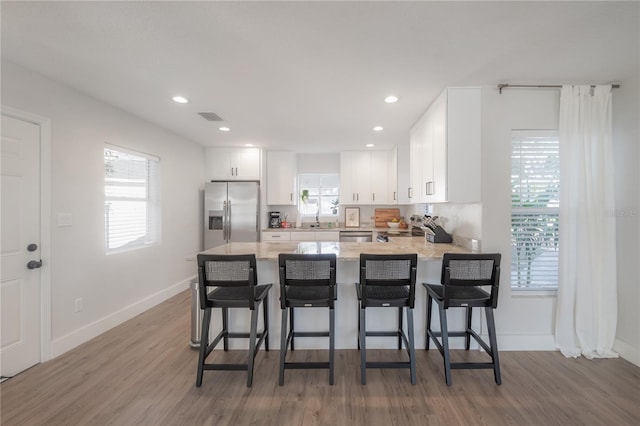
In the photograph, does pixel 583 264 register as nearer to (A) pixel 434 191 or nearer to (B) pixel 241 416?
(A) pixel 434 191

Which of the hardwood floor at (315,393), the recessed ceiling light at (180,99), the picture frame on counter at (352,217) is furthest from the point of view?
the picture frame on counter at (352,217)

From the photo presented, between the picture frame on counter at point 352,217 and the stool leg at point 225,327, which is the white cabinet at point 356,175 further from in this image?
the stool leg at point 225,327

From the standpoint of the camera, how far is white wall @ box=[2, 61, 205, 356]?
2430mm

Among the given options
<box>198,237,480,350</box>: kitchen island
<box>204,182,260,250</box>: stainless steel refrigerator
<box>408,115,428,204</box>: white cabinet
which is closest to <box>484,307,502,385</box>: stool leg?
<box>198,237,480,350</box>: kitchen island

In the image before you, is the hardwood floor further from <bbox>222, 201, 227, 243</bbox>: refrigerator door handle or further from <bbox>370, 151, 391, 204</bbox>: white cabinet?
<bbox>370, 151, 391, 204</bbox>: white cabinet

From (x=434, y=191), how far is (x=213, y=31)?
7.65ft

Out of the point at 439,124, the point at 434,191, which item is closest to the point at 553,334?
the point at 434,191

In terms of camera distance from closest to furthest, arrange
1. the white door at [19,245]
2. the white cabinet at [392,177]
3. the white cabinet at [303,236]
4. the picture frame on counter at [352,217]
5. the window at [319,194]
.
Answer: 1. the white door at [19,245]
2. the white cabinet at [392,177]
3. the white cabinet at [303,236]
4. the picture frame on counter at [352,217]
5. the window at [319,194]

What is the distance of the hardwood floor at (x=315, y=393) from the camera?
5.73 feet

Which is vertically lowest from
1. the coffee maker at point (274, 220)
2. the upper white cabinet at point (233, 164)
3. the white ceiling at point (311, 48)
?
the coffee maker at point (274, 220)

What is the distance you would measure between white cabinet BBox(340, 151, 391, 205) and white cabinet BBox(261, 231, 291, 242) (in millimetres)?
1266

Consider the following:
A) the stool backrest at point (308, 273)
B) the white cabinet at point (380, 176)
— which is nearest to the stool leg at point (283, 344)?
the stool backrest at point (308, 273)

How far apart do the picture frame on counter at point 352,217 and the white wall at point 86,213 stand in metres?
3.24

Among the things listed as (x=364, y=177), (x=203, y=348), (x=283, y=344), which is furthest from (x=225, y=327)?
(x=364, y=177)
